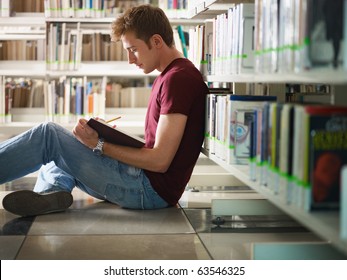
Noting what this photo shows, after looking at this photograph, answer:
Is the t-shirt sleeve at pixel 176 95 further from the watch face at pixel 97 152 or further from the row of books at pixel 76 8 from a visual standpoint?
the row of books at pixel 76 8

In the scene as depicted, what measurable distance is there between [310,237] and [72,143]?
1.13 m

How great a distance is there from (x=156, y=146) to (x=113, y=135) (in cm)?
22

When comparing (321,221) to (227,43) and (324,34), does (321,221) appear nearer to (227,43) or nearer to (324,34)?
(324,34)

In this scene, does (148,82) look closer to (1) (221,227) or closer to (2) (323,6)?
(1) (221,227)

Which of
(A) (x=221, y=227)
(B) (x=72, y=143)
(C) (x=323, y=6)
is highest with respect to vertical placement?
(C) (x=323, y=6)

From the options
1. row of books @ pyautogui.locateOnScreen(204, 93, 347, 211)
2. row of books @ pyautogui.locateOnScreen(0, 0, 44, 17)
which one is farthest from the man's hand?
row of books @ pyautogui.locateOnScreen(0, 0, 44, 17)

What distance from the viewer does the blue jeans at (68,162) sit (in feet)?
10.0

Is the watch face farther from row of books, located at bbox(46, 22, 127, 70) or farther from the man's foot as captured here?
row of books, located at bbox(46, 22, 127, 70)

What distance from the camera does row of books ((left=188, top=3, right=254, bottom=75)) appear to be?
263cm

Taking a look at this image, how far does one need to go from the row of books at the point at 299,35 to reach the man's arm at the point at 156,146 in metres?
0.64

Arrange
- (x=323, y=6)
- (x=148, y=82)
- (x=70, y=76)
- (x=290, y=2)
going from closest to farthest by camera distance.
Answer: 1. (x=323, y=6)
2. (x=290, y=2)
3. (x=70, y=76)
4. (x=148, y=82)

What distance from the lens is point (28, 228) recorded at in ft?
9.44

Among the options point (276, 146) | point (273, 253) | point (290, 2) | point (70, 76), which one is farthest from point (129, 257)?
point (70, 76)

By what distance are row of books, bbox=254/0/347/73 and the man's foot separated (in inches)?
48.8
